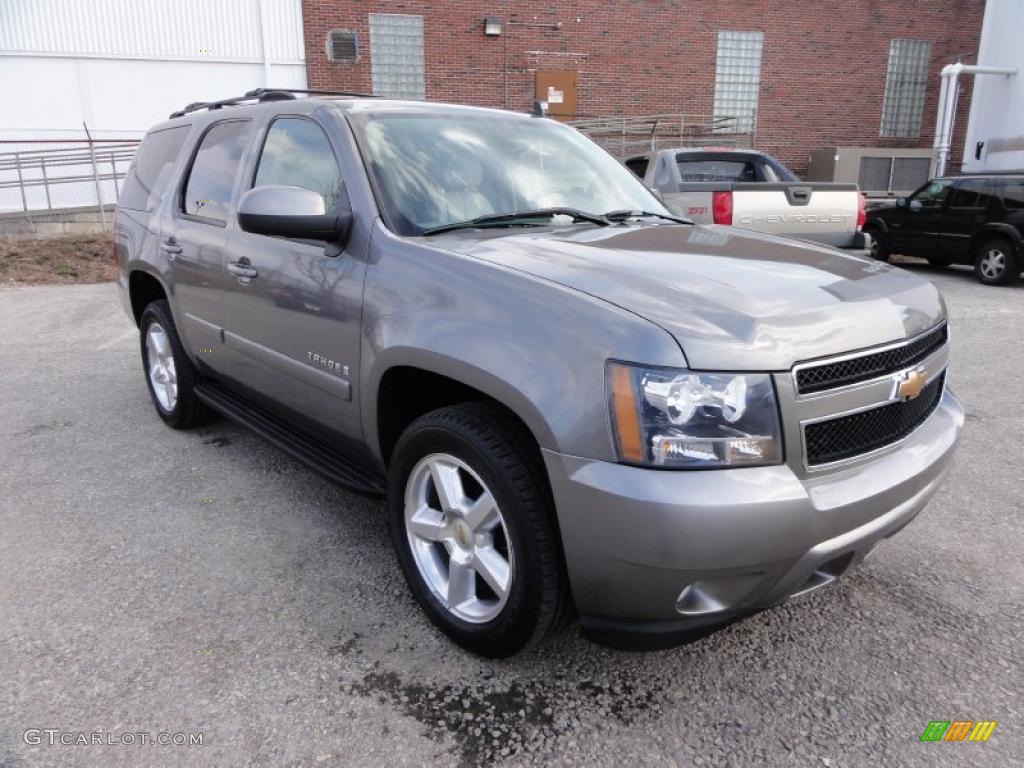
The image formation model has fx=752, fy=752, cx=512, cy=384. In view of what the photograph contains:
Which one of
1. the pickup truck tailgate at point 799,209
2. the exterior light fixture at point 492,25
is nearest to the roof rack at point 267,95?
the pickup truck tailgate at point 799,209

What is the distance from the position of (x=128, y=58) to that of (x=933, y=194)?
17.8m

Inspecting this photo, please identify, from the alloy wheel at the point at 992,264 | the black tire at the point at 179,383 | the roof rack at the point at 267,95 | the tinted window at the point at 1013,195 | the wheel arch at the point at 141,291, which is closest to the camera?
the roof rack at the point at 267,95

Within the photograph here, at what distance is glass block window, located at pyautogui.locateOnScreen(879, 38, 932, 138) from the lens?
2212cm

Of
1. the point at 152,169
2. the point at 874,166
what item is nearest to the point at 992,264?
the point at 152,169

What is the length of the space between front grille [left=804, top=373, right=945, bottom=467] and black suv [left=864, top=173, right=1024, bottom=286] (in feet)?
33.1

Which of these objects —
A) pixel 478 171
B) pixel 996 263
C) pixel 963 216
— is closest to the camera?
pixel 478 171

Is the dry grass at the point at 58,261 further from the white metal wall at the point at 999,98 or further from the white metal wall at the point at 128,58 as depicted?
the white metal wall at the point at 999,98

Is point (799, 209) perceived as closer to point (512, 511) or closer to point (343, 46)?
point (512, 511)

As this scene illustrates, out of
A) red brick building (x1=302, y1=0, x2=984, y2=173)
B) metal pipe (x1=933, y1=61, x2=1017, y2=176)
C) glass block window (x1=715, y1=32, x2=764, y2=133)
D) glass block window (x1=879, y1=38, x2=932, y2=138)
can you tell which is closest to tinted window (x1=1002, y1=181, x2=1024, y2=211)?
metal pipe (x1=933, y1=61, x2=1017, y2=176)

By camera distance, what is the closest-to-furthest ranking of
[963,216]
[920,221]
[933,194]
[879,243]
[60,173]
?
[963,216] < [933,194] < [920,221] < [879,243] < [60,173]

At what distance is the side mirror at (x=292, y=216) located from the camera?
2703 mm

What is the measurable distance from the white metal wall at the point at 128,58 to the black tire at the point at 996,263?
51.5 feet

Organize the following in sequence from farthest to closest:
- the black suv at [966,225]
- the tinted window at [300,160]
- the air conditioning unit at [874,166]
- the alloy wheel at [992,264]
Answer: the air conditioning unit at [874,166] → the alloy wheel at [992,264] → the black suv at [966,225] → the tinted window at [300,160]

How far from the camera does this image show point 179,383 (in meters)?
4.48
